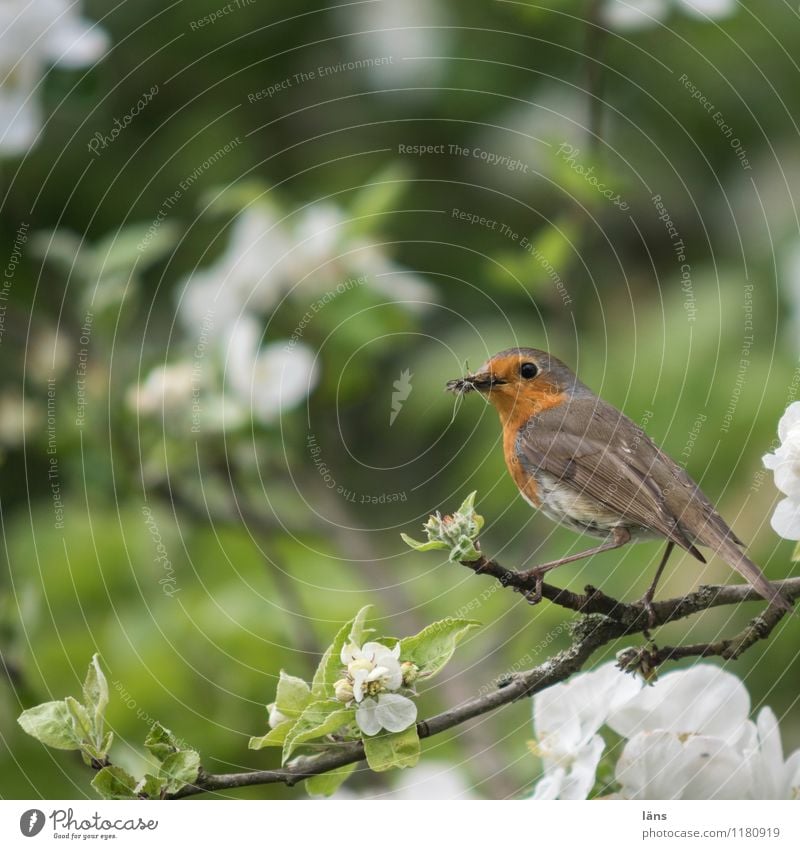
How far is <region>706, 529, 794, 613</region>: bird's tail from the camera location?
2.43 feet

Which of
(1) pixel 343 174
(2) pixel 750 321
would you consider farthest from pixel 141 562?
(2) pixel 750 321

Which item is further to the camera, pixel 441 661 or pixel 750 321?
pixel 750 321

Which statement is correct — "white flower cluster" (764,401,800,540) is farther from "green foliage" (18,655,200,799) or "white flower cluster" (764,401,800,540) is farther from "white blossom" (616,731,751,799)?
"green foliage" (18,655,200,799)

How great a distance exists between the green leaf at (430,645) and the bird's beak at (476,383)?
0.23 m

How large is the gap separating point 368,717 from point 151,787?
16cm

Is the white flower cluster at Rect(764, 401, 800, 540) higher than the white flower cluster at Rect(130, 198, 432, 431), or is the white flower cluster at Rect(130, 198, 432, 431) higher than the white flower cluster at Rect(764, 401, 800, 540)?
the white flower cluster at Rect(130, 198, 432, 431)

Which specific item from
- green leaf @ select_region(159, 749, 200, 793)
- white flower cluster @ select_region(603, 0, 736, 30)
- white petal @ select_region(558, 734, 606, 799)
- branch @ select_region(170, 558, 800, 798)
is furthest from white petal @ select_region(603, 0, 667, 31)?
green leaf @ select_region(159, 749, 200, 793)

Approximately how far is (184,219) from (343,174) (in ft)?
0.66

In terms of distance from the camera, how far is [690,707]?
77cm

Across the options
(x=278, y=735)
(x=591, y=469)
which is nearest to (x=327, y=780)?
(x=278, y=735)

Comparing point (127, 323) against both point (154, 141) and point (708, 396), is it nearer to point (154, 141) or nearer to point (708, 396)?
point (154, 141)

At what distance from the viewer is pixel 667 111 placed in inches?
47.0

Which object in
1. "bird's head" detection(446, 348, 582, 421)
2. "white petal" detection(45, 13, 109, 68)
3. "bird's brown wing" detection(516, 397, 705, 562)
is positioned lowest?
"bird's brown wing" detection(516, 397, 705, 562)

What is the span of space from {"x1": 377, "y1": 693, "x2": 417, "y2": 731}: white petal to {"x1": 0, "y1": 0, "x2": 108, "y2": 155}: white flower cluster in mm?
721
